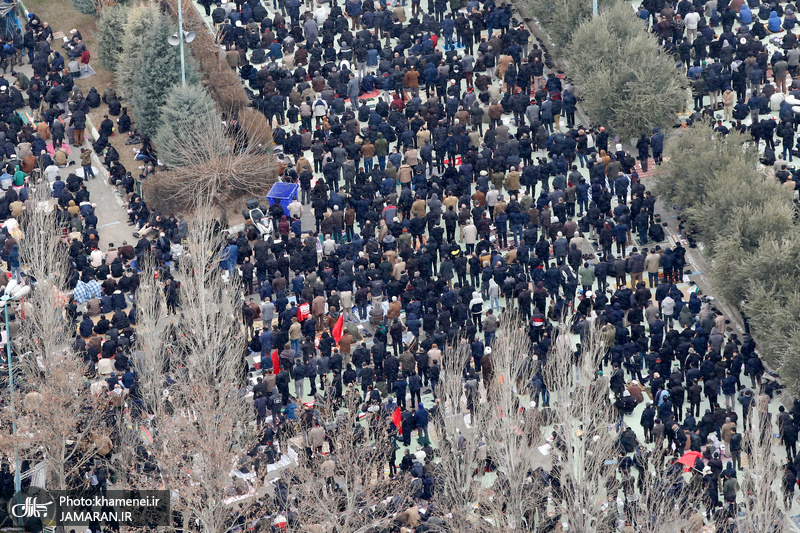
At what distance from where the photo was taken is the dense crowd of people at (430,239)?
146 feet

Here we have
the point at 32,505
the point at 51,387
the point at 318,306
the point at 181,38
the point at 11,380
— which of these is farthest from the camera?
the point at 181,38

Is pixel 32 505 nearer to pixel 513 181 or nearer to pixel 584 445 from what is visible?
pixel 584 445

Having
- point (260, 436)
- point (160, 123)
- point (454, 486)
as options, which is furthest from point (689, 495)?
point (160, 123)

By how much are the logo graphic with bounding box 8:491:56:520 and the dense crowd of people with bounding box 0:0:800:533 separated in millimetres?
943

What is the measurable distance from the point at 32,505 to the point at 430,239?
14.0 meters

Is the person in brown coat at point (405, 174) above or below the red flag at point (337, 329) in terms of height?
above

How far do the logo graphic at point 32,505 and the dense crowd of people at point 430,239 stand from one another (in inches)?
37.1

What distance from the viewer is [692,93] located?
189 ft

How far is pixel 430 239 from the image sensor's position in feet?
165

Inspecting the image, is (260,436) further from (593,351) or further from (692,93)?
(692,93)

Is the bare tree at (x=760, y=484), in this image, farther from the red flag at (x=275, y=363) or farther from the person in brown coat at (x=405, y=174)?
the person in brown coat at (x=405, y=174)

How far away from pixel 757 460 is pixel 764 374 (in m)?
7.85

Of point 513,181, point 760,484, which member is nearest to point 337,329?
point 513,181

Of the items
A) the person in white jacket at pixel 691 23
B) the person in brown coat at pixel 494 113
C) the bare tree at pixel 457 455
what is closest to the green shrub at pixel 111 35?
the person in brown coat at pixel 494 113
